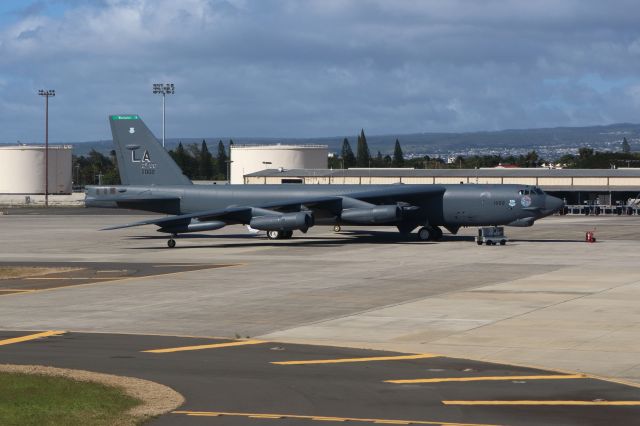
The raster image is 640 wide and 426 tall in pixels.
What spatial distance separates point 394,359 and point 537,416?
19.3ft

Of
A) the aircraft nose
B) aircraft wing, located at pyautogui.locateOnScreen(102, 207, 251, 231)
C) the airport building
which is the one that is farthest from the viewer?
the airport building

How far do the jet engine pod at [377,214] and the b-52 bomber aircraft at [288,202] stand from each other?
5 cm

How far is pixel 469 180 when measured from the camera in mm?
124000

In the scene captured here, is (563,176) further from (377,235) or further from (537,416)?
(537,416)

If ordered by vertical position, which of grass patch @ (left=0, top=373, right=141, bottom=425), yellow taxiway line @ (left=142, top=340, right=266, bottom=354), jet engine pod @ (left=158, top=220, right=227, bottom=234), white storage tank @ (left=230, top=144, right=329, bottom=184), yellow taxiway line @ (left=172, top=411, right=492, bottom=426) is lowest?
yellow taxiway line @ (left=172, top=411, right=492, bottom=426)

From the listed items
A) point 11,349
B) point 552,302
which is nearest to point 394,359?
point 11,349

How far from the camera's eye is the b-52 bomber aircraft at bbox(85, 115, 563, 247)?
58750 millimetres

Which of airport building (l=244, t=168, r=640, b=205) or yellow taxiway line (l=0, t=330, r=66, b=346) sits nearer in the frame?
yellow taxiway line (l=0, t=330, r=66, b=346)

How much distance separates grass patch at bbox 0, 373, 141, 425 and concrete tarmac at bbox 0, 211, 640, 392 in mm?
7369

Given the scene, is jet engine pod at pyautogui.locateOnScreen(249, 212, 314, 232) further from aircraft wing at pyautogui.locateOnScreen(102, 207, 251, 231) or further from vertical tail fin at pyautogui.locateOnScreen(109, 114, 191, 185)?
vertical tail fin at pyautogui.locateOnScreen(109, 114, 191, 185)

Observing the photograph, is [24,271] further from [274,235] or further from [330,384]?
[330,384]

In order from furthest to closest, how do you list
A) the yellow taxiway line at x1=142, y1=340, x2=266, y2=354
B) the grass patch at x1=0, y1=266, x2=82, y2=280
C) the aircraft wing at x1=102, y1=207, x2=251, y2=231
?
the aircraft wing at x1=102, y1=207, x2=251, y2=231 < the grass patch at x1=0, y1=266, x2=82, y2=280 < the yellow taxiway line at x1=142, y1=340, x2=266, y2=354

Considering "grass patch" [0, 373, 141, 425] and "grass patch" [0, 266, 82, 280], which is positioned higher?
"grass patch" [0, 266, 82, 280]

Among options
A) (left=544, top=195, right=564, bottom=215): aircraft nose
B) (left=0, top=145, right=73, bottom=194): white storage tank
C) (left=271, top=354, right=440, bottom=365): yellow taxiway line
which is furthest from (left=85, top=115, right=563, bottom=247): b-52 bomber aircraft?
(left=0, top=145, right=73, bottom=194): white storage tank
